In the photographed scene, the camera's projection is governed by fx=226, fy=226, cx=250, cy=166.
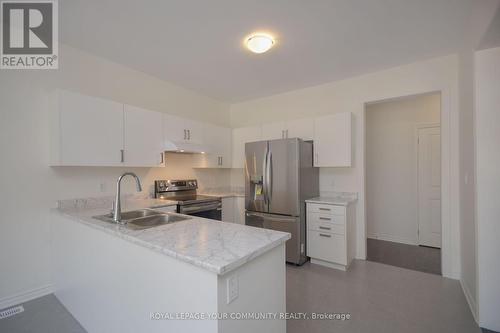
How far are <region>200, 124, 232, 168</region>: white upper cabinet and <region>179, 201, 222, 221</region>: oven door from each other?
0.74 meters

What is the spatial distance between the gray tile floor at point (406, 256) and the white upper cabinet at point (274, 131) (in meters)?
2.28

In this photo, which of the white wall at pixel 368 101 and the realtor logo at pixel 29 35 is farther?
the white wall at pixel 368 101

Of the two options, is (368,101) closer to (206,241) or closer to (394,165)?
(394,165)

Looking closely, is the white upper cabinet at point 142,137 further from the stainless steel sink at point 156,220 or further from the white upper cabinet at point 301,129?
the white upper cabinet at point 301,129

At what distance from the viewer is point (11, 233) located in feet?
7.25

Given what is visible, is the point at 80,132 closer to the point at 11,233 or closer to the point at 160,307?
the point at 11,233

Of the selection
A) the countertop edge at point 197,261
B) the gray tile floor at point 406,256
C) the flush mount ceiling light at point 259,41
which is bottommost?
the gray tile floor at point 406,256

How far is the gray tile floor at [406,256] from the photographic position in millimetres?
3059

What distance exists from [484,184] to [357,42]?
1.77 meters

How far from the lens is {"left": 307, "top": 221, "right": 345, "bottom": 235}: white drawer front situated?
291cm

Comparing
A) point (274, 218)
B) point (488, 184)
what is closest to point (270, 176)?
point (274, 218)

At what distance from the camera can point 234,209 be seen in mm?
3865

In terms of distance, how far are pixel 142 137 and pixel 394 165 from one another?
13.7ft

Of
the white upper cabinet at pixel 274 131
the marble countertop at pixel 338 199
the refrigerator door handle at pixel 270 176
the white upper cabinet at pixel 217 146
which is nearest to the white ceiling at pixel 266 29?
the white upper cabinet at pixel 274 131
